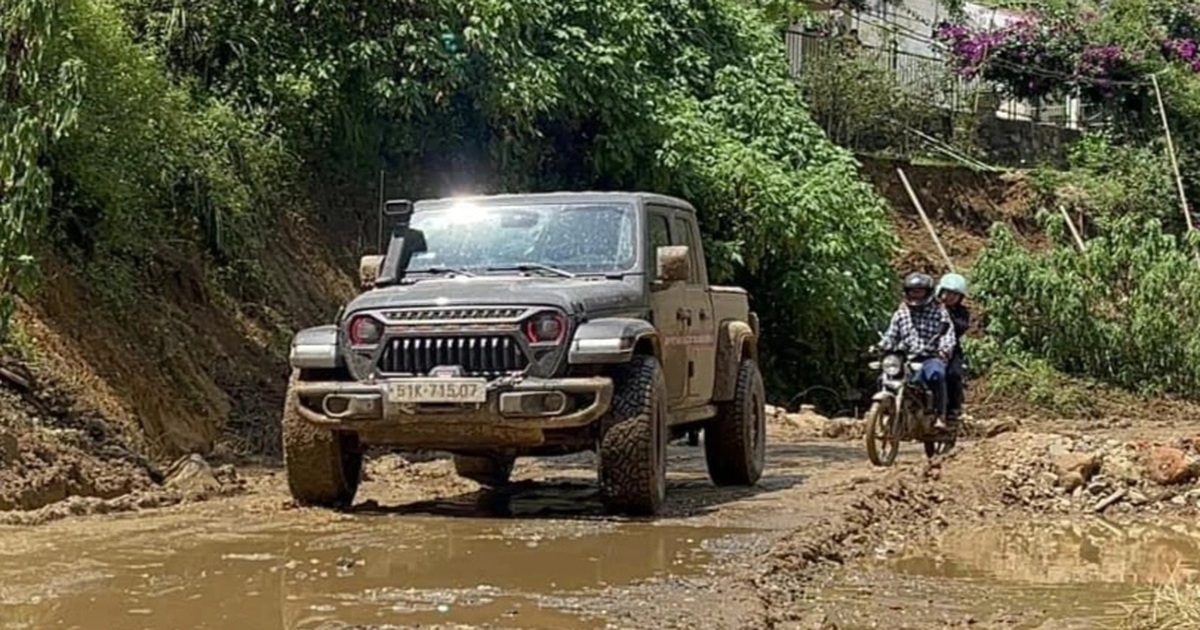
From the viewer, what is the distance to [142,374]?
11.7m

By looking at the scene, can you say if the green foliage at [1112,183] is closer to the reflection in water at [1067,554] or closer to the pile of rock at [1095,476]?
the pile of rock at [1095,476]

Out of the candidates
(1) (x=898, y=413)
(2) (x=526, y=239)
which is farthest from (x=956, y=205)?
(2) (x=526, y=239)

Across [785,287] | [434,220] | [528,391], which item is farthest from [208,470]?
[785,287]

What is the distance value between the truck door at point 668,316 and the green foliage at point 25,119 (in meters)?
3.56

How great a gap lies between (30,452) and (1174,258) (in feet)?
49.5

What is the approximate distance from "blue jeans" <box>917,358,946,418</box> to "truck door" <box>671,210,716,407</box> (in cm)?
233

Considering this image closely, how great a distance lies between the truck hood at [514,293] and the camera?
28.0 ft

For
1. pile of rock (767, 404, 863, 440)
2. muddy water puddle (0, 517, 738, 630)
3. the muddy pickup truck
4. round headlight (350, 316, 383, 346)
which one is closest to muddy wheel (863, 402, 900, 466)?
the muddy pickup truck

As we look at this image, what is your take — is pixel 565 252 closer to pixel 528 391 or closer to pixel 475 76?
pixel 528 391

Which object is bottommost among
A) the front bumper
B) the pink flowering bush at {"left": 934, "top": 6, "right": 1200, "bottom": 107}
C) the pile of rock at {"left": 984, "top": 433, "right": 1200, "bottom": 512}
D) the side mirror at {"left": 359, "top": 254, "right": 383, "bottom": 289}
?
the pile of rock at {"left": 984, "top": 433, "right": 1200, "bottom": 512}

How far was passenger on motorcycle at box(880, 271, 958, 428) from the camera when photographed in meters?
12.3

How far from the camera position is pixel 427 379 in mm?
8484

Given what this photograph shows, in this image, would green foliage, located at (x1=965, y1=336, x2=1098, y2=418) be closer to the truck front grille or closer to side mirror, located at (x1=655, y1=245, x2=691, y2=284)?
side mirror, located at (x1=655, y1=245, x2=691, y2=284)

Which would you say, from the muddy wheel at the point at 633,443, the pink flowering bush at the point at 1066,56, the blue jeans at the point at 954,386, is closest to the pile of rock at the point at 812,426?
the blue jeans at the point at 954,386
